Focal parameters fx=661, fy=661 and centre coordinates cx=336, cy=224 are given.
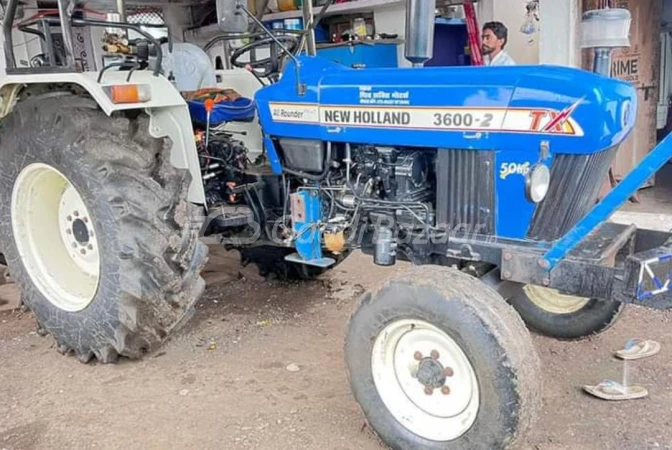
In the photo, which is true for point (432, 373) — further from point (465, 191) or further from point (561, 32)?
point (561, 32)

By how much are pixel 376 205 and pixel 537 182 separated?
28.1 inches

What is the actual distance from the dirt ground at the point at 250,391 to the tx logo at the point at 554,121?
110cm

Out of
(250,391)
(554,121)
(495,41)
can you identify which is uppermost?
(495,41)

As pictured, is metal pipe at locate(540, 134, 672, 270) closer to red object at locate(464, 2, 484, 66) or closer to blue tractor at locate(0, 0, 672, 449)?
blue tractor at locate(0, 0, 672, 449)

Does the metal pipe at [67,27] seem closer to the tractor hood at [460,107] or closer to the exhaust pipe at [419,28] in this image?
the tractor hood at [460,107]

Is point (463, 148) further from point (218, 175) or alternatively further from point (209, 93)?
point (209, 93)

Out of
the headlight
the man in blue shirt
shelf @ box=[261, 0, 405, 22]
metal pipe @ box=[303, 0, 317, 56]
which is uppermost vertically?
shelf @ box=[261, 0, 405, 22]

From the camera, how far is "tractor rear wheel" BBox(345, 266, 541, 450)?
6.65 feet

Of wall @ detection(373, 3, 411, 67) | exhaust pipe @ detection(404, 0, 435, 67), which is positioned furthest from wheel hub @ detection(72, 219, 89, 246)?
wall @ detection(373, 3, 411, 67)

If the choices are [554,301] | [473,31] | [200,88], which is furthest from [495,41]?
[554,301]

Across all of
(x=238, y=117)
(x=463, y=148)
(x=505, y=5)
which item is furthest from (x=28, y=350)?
(x=505, y=5)

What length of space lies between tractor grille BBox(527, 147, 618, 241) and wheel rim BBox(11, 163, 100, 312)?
78.3 inches

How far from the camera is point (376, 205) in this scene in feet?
9.15

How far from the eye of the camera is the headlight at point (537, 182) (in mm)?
2307
